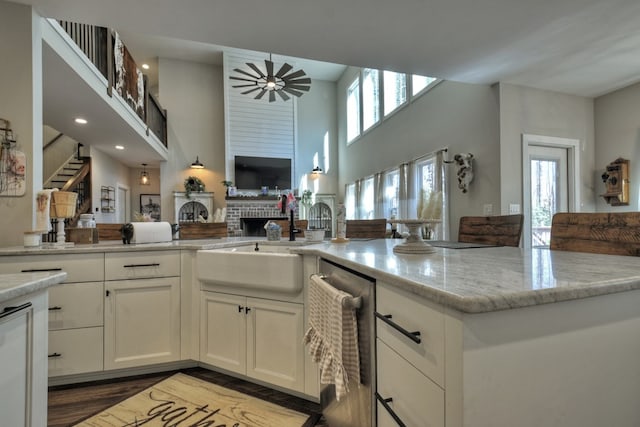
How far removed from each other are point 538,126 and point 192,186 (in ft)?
21.7

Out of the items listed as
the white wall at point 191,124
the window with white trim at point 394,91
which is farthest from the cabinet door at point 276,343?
the white wall at point 191,124

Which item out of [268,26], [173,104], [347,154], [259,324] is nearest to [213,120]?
[173,104]


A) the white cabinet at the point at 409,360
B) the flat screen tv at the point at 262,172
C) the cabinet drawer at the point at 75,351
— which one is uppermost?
the flat screen tv at the point at 262,172

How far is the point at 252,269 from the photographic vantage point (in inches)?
71.6

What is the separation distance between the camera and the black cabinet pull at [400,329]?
2.28 feet

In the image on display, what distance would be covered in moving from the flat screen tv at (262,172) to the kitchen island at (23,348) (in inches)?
247

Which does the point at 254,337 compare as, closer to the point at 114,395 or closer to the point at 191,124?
the point at 114,395

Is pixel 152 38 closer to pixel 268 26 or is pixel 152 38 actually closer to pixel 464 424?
pixel 268 26

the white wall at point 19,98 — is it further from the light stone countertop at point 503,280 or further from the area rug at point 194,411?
the light stone countertop at point 503,280

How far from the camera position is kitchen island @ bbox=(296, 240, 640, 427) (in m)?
0.57

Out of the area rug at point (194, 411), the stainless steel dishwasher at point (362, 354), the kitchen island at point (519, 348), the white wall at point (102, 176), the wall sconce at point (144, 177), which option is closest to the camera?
the kitchen island at point (519, 348)

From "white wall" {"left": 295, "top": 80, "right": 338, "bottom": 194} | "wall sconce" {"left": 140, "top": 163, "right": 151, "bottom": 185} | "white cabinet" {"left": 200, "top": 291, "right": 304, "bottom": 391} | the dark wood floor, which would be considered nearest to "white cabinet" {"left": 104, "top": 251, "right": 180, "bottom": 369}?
the dark wood floor

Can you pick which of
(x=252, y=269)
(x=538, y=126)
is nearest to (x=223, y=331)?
(x=252, y=269)

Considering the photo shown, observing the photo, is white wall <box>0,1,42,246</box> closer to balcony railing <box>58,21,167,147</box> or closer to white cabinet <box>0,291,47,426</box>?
balcony railing <box>58,21,167,147</box>
